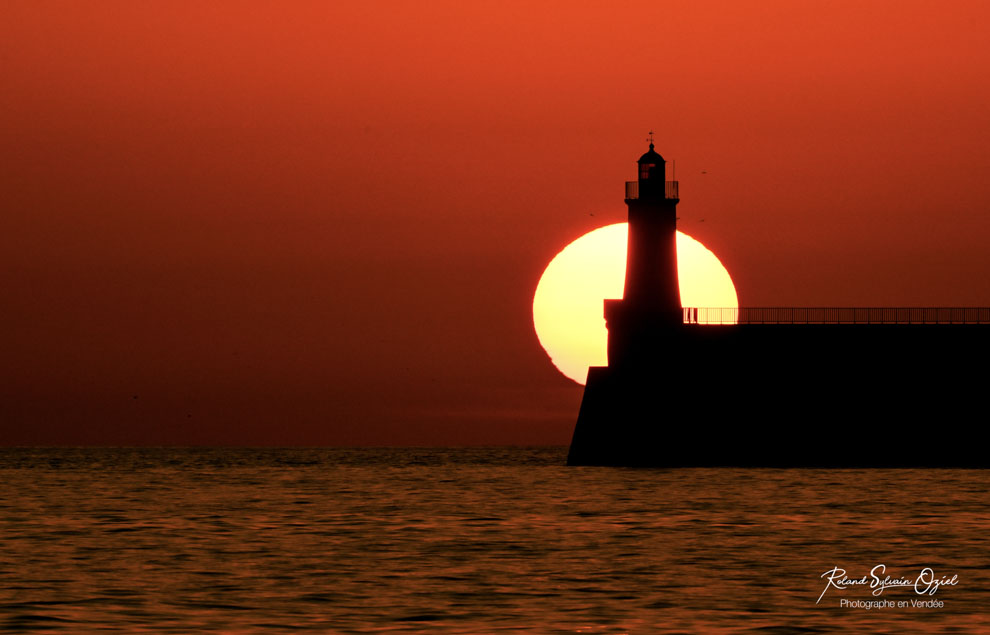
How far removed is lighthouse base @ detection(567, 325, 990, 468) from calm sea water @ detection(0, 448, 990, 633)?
5037 millimetres

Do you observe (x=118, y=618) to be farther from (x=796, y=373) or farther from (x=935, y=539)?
(x=796, y=373)

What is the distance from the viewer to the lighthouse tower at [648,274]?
58.9m

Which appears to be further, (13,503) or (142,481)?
(142,481)

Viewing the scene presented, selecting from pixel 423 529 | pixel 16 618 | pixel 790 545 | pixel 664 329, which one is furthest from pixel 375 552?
pixel 664 329

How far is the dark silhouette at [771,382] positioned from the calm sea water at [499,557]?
509 cm

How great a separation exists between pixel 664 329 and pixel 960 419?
1070cm

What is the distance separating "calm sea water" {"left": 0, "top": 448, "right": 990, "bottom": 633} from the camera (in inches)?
885

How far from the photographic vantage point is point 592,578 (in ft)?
88.6
